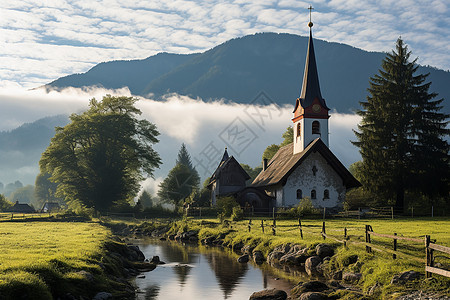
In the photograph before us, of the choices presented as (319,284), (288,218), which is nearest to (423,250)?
(319,284)

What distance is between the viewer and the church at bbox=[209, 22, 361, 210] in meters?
58.1

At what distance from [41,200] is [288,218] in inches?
6160

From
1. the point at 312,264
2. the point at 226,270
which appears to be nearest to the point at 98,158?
the point at 226,270

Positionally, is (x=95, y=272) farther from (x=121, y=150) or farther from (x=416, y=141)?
(x=121, y=150)

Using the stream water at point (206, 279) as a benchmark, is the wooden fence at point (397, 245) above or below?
above

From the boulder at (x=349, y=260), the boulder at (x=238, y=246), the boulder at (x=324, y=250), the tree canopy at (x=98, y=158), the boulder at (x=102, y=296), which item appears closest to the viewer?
the boulder at (x=102, y=296)

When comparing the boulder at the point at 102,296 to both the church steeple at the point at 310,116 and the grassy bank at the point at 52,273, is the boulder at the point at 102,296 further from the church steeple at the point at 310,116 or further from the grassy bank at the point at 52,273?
the church steeple at the point at 310,116

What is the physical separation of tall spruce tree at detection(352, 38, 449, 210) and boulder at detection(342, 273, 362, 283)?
34.0 metres

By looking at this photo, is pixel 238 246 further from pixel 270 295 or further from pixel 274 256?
pixel 270 295

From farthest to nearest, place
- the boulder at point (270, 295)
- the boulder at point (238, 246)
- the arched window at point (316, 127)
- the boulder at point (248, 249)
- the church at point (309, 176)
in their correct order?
the arched window at point (316, 127), the church at point (309, 176), the boulder at point (238, 246), the boulder at point (248, 249), the boulder at point (270, 295)

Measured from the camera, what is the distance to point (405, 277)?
58.5 ft

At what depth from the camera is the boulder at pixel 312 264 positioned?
989 inches

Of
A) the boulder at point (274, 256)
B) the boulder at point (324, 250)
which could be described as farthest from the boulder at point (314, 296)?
the boulder at point (274, 256)

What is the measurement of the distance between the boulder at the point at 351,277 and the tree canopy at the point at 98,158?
59581 millimetres
